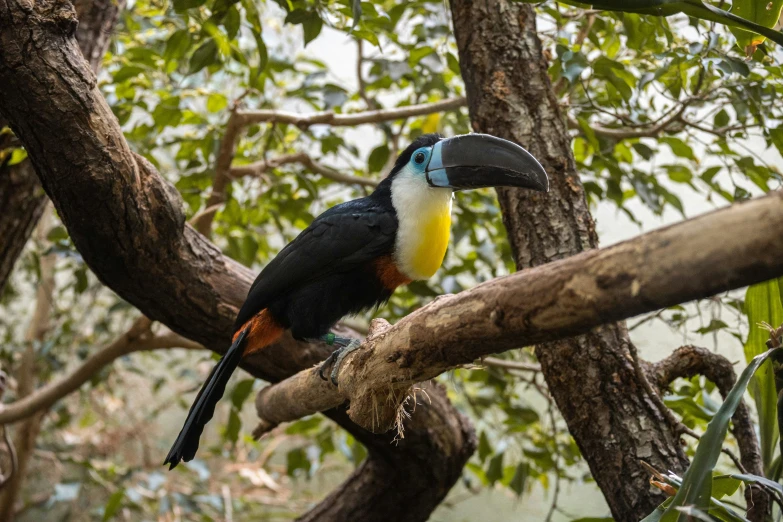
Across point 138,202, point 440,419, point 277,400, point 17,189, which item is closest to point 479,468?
point 440,419

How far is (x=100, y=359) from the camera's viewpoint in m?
2.54

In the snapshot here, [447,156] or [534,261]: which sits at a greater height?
[447,156]

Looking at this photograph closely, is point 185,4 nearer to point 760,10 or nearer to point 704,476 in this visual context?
point 760,10

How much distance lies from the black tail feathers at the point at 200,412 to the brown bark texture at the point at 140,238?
297 millimetres

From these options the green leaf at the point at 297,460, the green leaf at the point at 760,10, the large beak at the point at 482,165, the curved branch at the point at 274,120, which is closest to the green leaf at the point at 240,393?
the green leaf at the point at 297,460

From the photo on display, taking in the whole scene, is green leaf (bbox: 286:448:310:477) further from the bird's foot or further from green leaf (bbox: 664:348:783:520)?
green leaf (bbox: 664:348:783:520)

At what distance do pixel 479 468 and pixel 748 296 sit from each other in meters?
1.69

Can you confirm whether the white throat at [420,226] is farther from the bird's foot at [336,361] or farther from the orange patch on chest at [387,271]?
the bird's foot at [336,361]

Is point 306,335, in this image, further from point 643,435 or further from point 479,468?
point 479,468

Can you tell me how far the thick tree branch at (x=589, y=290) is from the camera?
2.44ft

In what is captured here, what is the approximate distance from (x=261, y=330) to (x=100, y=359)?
3.10ft

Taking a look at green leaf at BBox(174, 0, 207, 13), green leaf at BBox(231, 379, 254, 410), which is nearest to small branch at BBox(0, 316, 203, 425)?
green leaf at BBox(231, 379, 254, 410)

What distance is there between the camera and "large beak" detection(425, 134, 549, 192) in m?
1.56

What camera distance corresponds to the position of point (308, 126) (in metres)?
2.47
